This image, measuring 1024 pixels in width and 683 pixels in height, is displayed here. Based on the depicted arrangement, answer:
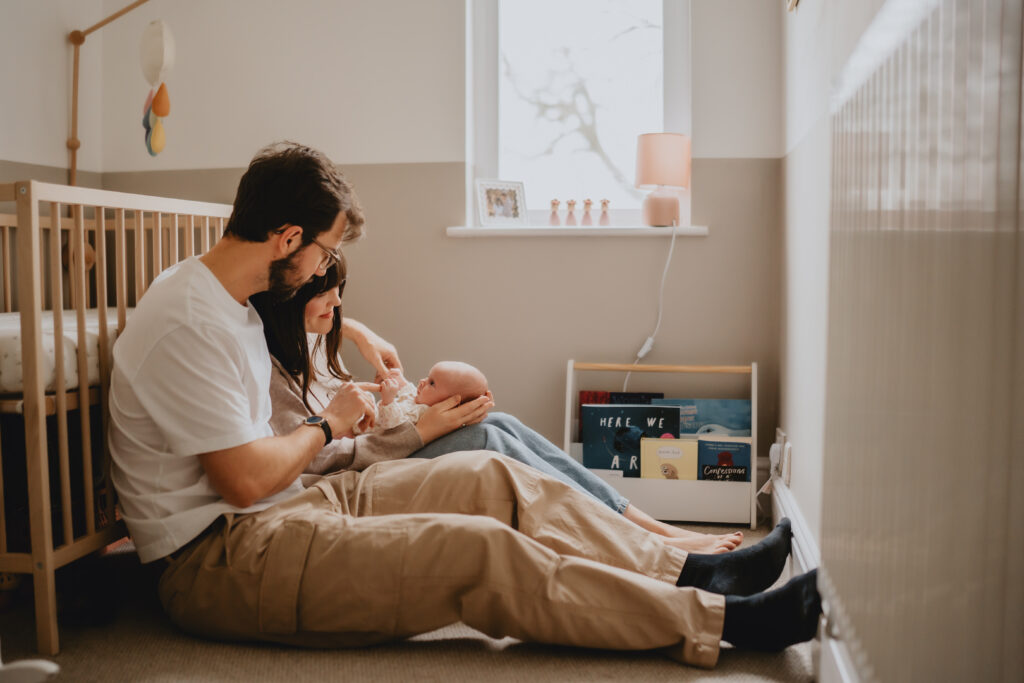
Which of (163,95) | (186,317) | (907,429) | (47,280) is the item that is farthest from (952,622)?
(47,280)

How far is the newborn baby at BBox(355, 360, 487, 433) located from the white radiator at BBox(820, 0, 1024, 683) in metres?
0.99

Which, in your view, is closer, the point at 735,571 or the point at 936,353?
the point at 936,353

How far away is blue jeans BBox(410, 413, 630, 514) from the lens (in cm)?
185

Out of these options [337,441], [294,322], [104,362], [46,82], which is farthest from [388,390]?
[46,82]

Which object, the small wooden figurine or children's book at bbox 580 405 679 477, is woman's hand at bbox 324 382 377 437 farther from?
the small wooden figurine

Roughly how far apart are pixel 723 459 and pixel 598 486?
67cm

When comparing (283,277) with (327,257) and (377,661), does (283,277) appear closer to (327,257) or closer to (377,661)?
(327,257)

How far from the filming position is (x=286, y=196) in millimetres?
1557

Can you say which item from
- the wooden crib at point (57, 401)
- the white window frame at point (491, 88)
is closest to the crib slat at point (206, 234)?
the wooden crib at point (57, 401)

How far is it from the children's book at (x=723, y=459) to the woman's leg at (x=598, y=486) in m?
0.48

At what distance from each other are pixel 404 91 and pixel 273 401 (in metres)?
1.31

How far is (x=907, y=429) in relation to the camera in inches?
33.4

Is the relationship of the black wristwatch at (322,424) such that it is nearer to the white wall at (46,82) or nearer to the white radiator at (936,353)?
the white radiator at (936,353)

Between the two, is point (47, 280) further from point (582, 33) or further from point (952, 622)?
point (952, 622)
